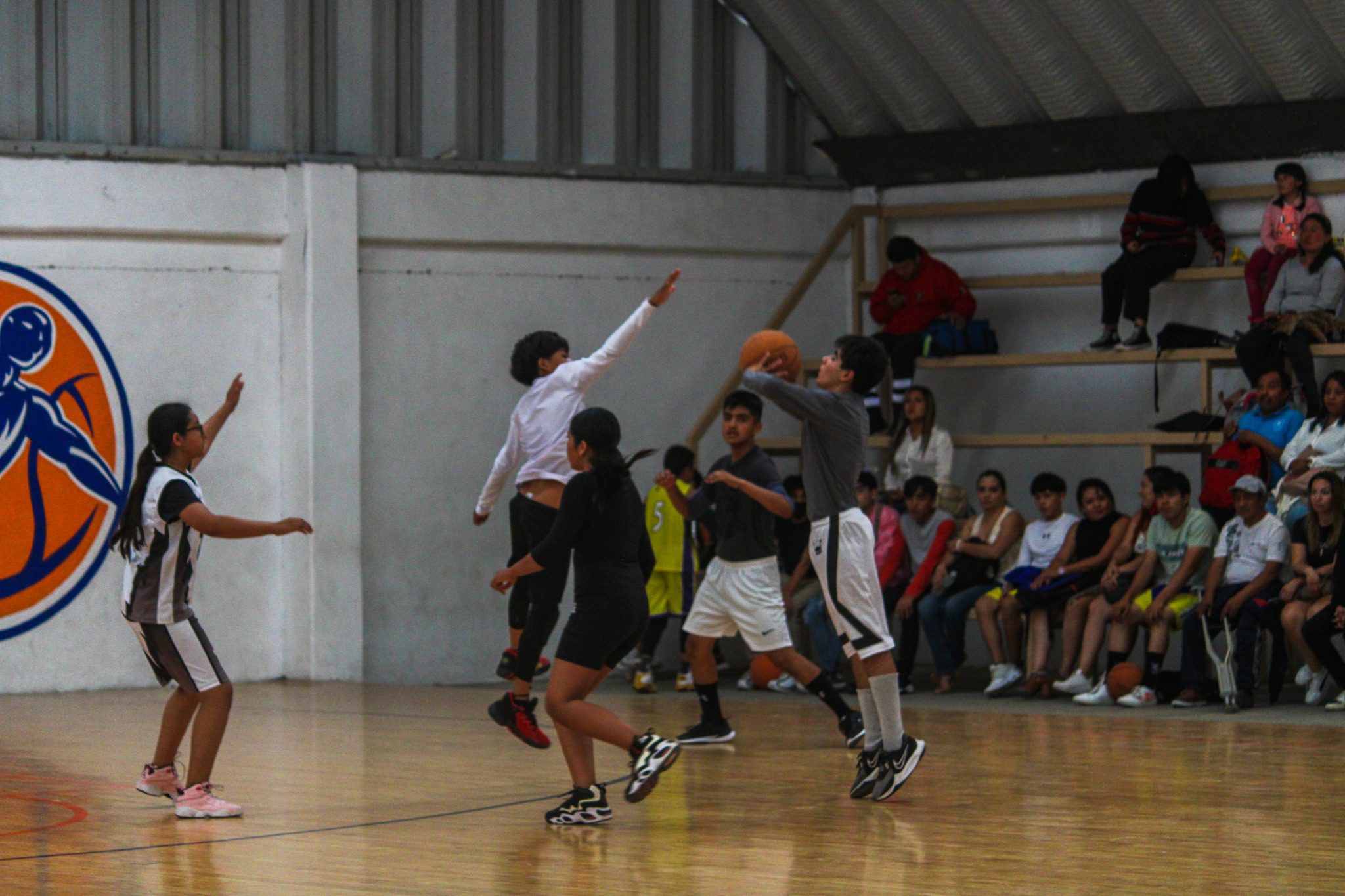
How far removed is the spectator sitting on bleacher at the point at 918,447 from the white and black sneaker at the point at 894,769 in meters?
4.74

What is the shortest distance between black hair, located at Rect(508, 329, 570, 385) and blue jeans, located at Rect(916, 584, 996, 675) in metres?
3.17

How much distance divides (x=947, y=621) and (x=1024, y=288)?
2765 mm

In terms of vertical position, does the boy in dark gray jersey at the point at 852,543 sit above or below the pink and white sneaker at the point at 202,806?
above

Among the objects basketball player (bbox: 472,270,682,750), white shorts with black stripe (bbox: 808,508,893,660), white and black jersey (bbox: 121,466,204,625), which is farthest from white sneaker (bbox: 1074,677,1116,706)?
white and black jersey (bbox: 121,466,204,625)

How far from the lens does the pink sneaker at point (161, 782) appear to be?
652cm

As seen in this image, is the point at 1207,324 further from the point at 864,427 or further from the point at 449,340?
the point at 864,427

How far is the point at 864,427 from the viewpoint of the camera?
6.75m

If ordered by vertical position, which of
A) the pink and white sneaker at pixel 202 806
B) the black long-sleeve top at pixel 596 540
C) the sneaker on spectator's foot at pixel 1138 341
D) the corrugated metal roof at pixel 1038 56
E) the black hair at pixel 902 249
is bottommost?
the pink and white sneaker at pixel 202 806

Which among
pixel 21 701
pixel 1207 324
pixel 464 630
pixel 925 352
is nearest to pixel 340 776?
pixel 21 701

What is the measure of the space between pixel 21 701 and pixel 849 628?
557cm

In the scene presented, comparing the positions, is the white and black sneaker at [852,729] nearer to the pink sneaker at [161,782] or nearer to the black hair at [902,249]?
the pink sneaker at [161,782]

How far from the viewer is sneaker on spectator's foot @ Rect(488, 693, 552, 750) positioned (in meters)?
7.31

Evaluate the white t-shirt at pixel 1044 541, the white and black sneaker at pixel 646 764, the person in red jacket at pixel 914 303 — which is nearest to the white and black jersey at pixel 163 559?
the white and black sneaker at pixel 646 764

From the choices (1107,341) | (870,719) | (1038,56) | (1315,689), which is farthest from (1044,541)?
(870,719)
